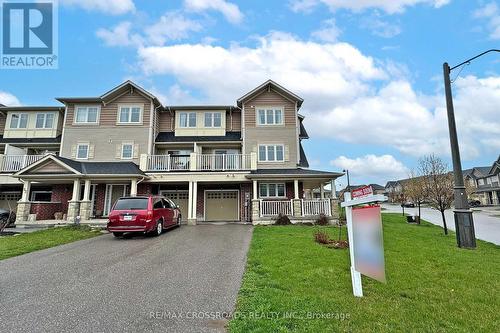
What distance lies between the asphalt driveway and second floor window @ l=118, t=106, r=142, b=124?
44.3 feet

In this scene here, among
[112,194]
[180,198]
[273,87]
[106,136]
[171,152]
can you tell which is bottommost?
[180,198]

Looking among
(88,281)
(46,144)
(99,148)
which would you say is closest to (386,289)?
(88,281)

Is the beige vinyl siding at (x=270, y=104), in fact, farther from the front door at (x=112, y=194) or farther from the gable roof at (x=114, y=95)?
the front door at (x=112, y=194)

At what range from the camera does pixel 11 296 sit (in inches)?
194

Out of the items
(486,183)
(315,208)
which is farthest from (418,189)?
(486,183)

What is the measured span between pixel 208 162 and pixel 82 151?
32.1 feet

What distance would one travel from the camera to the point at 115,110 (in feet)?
70.2

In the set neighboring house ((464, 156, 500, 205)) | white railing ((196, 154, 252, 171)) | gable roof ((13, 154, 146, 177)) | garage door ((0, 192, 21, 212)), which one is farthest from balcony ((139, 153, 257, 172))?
neighboring house ((464, 156, 500, 205))

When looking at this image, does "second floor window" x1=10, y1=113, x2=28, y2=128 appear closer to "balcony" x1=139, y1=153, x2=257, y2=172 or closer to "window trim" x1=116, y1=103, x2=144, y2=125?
"window trim" x1=116, y1=103, x2=144, y2=125

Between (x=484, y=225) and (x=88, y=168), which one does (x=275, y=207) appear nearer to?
(x=88, y=168)

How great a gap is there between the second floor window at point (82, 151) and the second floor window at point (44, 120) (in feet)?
13.1

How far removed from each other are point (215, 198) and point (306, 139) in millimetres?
9376

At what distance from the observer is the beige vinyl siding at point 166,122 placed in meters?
22.9

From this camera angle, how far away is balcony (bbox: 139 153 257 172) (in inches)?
746
